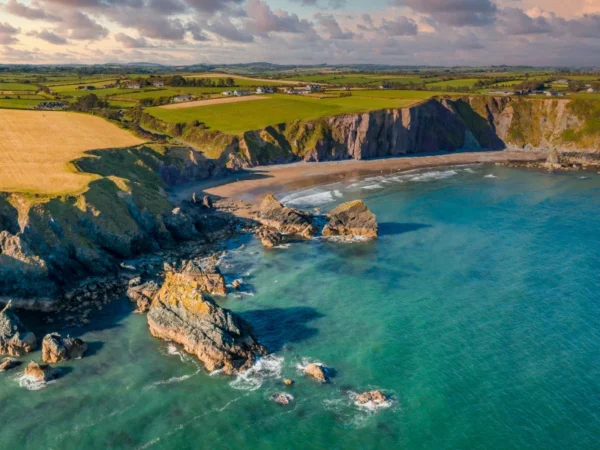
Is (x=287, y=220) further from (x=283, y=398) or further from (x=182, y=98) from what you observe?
(x=182, y=98)

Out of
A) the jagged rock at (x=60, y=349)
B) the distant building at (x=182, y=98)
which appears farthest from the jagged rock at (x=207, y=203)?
the distant building at (x=182, y=98)

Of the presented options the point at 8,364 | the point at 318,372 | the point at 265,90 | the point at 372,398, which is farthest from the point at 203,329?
the point at 265,90

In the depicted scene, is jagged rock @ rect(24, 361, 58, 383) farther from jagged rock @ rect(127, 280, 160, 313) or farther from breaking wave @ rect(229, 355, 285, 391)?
breaking wave @ rect(229, 355, 285, 391)

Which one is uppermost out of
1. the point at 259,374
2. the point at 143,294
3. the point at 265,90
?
the point at 265,90

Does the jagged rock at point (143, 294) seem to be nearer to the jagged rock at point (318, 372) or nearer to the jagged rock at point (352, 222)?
the jagged rock at point (318, 372)

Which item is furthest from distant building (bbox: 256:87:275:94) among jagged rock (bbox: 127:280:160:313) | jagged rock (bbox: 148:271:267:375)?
jagged rock (bbox: 148:271:267:375)
